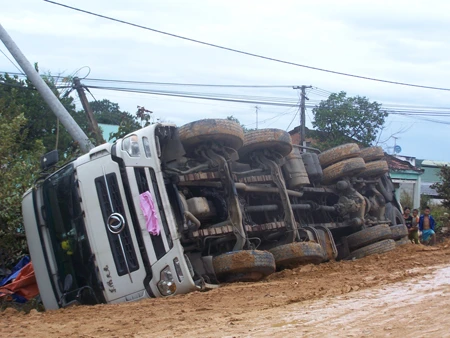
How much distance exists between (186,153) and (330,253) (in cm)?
286

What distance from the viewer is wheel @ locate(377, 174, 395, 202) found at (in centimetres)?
1291

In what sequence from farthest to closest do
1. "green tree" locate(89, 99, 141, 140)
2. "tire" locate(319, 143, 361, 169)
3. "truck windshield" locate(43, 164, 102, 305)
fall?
"green tree" locate(89, 99, 141, 140)
"tire" locate(319, 143, 361, 169)
"truck windshield" locate(43, 164, 102, 305)

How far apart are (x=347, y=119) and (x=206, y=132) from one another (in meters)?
20.8

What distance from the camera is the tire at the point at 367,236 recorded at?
37.3ft

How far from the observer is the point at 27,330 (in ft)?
18.8

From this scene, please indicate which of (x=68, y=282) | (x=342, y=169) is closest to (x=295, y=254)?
(x=68, y=282)

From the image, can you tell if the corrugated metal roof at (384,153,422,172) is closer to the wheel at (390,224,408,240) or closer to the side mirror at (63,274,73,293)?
the wheel at (390,224,408,240)

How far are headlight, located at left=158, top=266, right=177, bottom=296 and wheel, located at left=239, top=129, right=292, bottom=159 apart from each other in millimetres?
2689

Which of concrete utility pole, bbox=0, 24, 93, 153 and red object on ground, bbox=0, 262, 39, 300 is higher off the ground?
concrete utility pole, bbox=0, 24, 93, 153

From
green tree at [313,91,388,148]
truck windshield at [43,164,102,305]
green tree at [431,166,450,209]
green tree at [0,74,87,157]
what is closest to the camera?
truck windshield at [43,164,102,305]

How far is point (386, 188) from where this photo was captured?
42.8 ft

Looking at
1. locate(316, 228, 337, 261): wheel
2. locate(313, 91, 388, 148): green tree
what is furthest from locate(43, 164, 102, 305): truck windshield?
locate(313, 91, 388, 148): green tree

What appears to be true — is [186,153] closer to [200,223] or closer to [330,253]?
Answer: [200,223]

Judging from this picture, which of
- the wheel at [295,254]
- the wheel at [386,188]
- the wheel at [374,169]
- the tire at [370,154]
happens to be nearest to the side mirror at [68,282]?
the wheel at [295,254]
